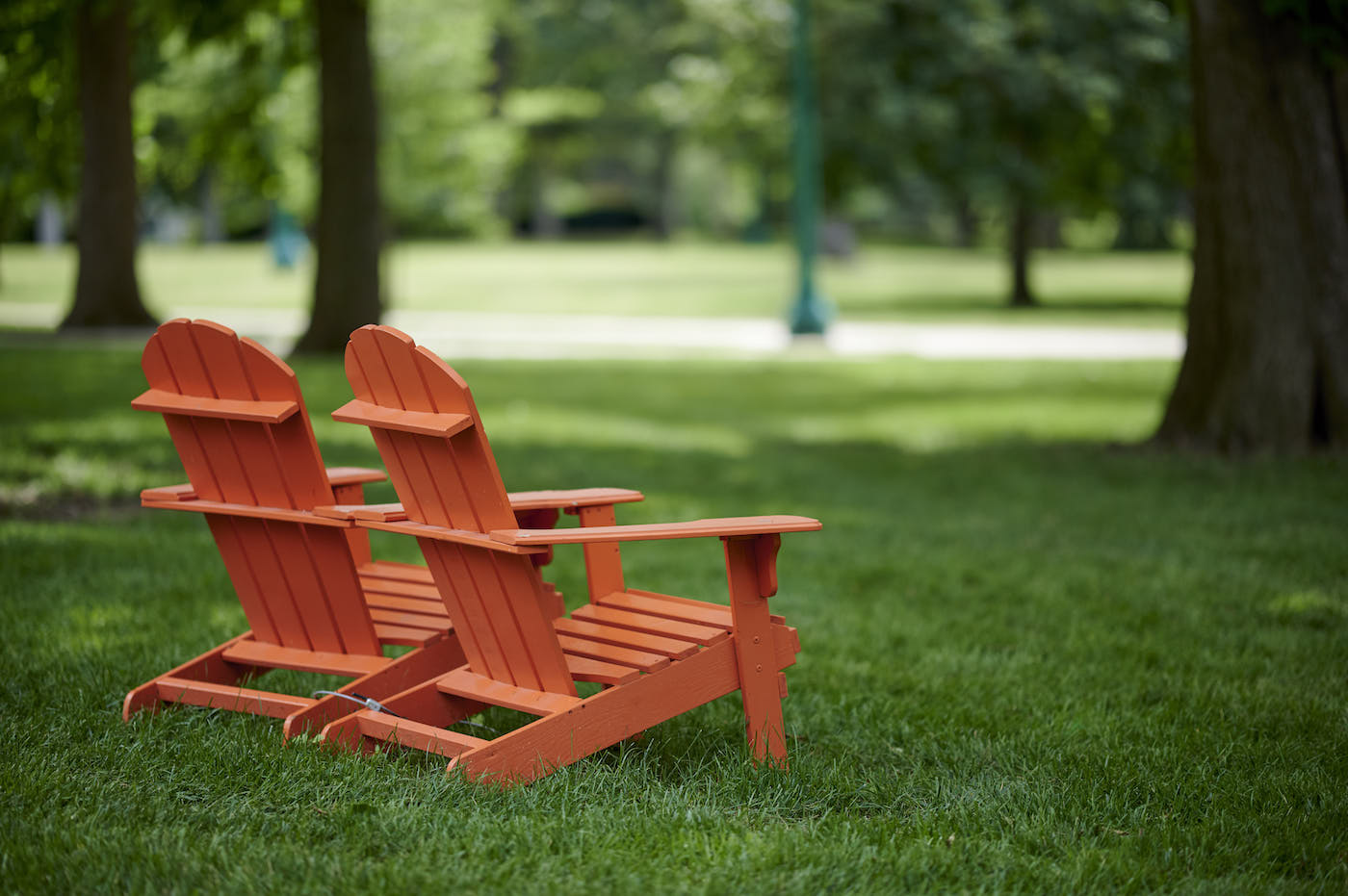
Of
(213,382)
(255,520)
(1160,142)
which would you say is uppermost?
(1160,142)

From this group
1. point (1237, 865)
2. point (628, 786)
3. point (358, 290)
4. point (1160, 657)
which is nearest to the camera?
point (1237, 865)

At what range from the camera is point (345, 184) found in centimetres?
1510

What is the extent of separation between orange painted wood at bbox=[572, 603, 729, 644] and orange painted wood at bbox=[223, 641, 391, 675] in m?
0.63

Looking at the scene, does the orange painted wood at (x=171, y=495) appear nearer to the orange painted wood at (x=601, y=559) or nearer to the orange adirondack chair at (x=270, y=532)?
the orange adirondack chair at (x=270, y=532)

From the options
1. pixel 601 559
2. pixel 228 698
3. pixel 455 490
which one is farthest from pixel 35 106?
pixel 455 490

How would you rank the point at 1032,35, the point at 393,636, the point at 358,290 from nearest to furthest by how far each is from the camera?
the point at 393,636, the point at 358,290, the point at 1032,35

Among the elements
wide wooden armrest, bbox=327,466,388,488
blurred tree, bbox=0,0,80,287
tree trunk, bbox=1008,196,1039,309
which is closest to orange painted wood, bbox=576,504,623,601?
wide wooden armrest, bbox=327,466,388,488

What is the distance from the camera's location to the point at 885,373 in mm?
15648

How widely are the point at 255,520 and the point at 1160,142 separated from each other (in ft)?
67.0

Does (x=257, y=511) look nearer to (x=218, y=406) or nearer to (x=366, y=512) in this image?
(x=218, y=406)

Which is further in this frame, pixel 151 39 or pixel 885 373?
pixel 151 39

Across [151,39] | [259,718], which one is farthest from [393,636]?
[151,39]

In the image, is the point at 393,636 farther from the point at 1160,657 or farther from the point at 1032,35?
the point at 1032,35

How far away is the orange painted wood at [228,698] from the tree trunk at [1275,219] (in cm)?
707
